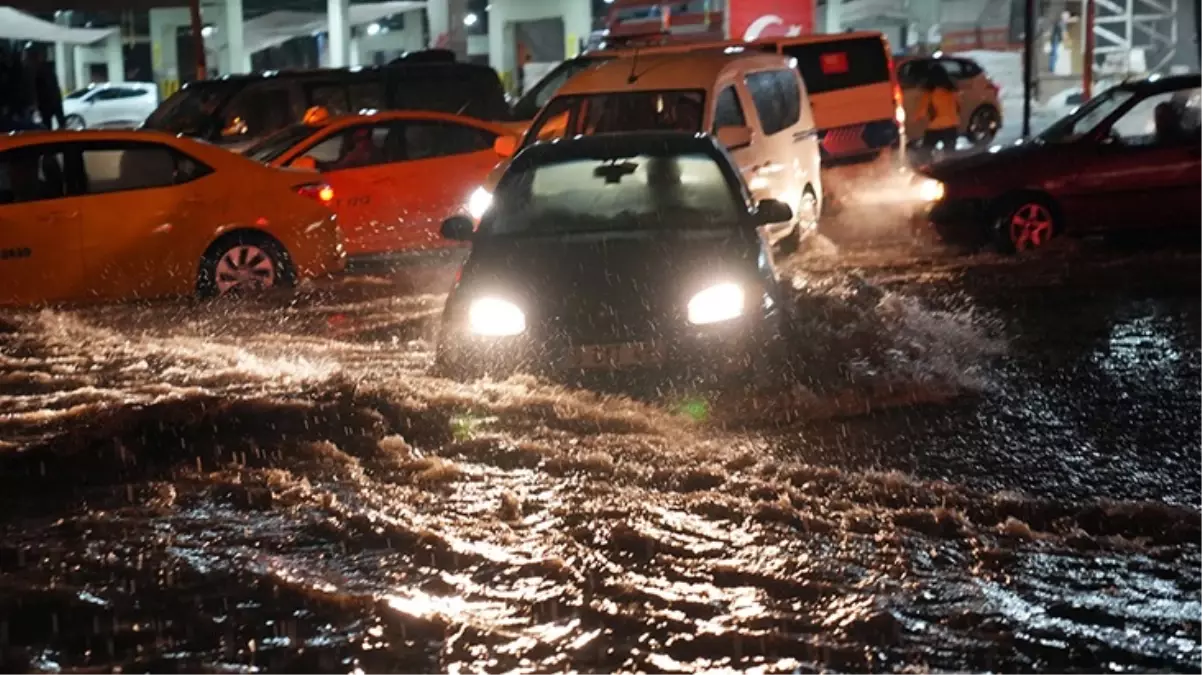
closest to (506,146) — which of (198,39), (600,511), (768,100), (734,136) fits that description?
(734,136)

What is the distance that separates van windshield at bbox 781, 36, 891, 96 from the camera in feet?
61.4

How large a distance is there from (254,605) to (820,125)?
13.8m

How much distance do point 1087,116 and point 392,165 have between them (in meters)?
5.98

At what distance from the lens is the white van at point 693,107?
13188 millimetres

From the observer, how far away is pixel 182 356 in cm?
1034

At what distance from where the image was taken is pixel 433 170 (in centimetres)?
1489

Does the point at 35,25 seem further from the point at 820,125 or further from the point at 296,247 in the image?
the point at 296,247

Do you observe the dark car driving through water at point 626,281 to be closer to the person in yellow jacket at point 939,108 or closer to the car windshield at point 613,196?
the car windshield at point 613,196

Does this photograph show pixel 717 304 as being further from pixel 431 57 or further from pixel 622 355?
pixel 431 57

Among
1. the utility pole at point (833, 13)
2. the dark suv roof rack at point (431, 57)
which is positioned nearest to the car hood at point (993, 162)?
the dark suv roof rack at point (431, 57)

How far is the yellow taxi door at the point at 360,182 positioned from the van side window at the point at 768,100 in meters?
3.14

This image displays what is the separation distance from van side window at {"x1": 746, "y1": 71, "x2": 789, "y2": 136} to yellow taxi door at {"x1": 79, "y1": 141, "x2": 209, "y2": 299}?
4.61m

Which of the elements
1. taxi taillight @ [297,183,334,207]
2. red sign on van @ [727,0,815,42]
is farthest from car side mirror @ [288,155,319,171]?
red sign on van @ [727,0,815,42]

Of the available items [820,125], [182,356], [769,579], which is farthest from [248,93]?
[769,579]
